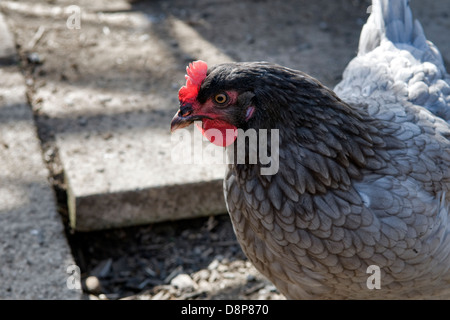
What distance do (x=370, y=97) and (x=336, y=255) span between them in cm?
81

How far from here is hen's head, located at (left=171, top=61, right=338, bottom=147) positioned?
7.11 feet

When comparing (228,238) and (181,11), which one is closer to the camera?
(228,238)

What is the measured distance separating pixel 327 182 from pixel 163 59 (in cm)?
268

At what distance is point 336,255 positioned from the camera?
7.55 feet

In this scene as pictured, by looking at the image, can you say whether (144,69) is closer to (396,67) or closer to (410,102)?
(396,67)

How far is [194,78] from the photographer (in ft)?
7.34

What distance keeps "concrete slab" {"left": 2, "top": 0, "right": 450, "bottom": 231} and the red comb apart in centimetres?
119

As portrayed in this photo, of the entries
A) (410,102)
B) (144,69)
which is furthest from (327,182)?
(144,69)

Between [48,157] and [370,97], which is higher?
[370,97]

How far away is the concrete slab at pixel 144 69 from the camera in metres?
3.40

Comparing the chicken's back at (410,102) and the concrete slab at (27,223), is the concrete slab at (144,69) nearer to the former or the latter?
the concrete slab at (27,223)

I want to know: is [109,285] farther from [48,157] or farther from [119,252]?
[48,157]
